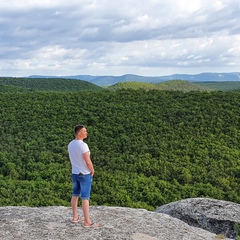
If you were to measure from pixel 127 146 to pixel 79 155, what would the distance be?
26374mm

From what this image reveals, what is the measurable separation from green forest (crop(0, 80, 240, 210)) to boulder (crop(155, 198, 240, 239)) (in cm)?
842

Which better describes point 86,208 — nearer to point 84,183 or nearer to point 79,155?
point 84,183

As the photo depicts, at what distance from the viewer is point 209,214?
12.7 meters

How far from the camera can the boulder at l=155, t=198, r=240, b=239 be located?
12.4m

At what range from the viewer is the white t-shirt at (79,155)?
918 cm

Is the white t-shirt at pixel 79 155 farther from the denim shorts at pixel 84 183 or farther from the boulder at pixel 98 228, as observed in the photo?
the boulder at pixel 98 228

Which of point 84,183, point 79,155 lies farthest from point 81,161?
point 84,183

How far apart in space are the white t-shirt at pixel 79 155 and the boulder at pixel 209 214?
504cm

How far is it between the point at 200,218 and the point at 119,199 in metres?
11.6

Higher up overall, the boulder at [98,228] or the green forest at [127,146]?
the boulder at [98,228]

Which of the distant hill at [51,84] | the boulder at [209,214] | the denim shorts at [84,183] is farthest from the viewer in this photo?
the distant hill at [51,84]

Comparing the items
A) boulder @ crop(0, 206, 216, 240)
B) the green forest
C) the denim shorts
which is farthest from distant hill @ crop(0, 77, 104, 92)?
the denim shorts

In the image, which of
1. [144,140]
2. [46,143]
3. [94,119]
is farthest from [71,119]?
[144,140]

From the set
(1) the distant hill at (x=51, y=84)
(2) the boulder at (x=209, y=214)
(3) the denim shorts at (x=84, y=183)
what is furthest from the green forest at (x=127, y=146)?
(1) the distant hill at (x=51, y=84)
